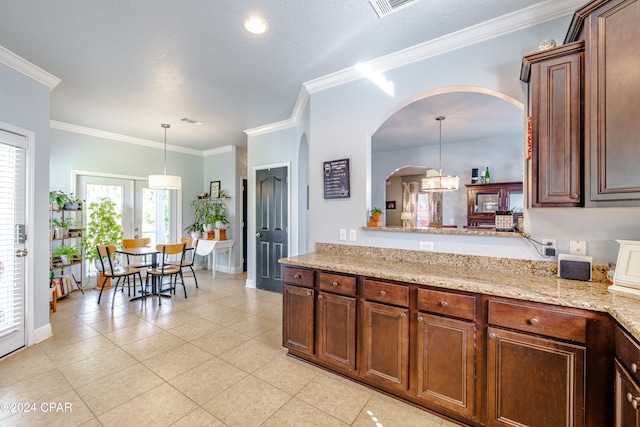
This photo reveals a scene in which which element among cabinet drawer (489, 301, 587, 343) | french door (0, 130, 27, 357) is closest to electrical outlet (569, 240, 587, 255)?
cabinet drawer (489, 301, 587, 343)

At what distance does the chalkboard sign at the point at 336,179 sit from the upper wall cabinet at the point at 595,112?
1.53 metres

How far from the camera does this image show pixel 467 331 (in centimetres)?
173

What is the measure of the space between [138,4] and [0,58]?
5.79 ft

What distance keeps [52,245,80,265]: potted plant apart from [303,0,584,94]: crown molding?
4.68 m

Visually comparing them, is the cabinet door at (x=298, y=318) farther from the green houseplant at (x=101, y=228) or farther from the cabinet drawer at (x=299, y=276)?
the green houseplant at (x=101, y=228)

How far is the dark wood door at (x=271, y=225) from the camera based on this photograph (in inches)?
188

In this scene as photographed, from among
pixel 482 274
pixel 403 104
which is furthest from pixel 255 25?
pixel 482 274

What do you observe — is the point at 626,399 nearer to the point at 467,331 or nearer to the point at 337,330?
the point at 467,331

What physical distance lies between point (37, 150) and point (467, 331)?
429 cm

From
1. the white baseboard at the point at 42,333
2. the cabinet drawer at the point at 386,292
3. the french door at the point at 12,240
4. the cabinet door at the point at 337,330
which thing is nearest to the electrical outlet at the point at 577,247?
the cabinet drawer at the point at 386,292

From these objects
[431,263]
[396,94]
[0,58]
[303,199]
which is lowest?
[431,263]

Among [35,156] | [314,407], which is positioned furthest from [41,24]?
[314,407]

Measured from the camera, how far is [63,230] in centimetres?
446

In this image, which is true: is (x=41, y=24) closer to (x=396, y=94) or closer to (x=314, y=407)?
(x=396, y=94)
